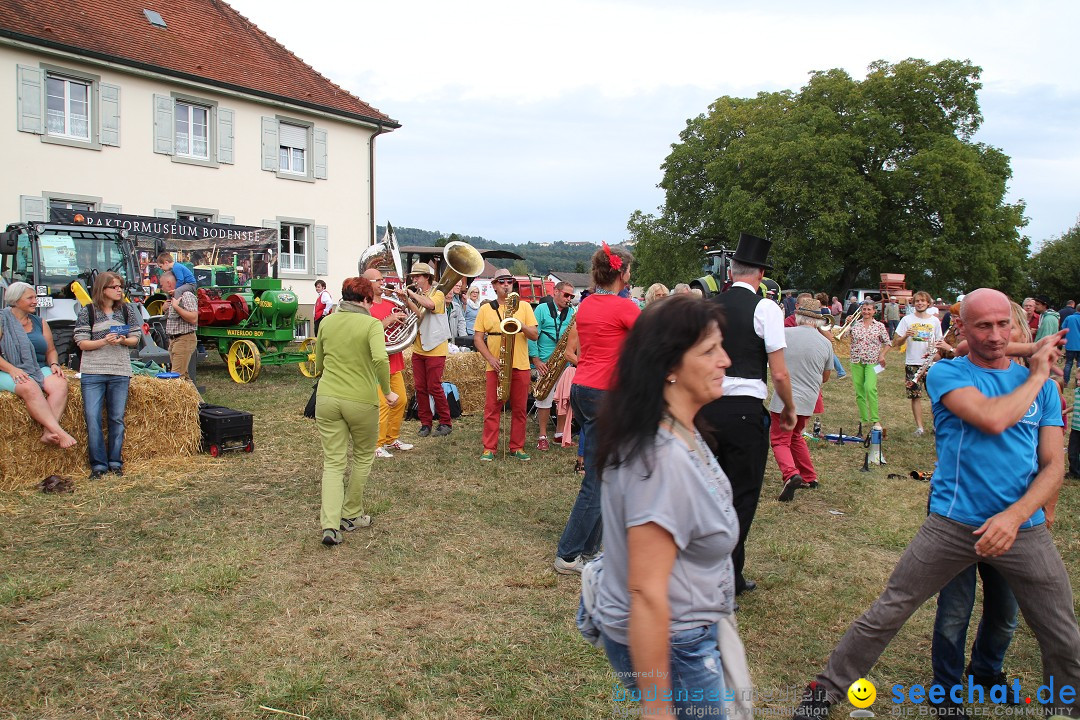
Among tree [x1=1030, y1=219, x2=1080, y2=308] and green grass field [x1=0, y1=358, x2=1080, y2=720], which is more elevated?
tree [x1=1030, y1=219, x2=1080, y2=308]

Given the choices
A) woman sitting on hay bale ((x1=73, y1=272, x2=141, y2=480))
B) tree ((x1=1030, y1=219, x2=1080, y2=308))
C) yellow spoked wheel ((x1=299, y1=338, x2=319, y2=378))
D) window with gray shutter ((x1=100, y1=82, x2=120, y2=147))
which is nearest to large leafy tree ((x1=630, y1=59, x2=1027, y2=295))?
tree ((x1=1030, y1=219, x2=1080, y2=308))

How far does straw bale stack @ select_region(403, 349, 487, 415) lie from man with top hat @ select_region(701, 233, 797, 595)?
21.6 ft

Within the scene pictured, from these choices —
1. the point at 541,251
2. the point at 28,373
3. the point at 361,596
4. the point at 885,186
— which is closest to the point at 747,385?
the point at 361,596

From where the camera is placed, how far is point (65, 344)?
1011 cm

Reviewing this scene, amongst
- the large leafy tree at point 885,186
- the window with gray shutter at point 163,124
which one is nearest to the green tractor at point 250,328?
the window with gray shutter at point 163,124

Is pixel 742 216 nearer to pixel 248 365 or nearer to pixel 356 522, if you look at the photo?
pixel 248 365

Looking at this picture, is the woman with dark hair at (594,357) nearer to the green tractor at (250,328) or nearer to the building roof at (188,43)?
the green tractor at (250,328)

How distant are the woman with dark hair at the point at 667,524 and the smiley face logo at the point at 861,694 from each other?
5.04 ft

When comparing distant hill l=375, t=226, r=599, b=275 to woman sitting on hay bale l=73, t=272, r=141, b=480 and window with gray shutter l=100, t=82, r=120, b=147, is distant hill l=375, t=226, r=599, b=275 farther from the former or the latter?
woman sitting on hay bale l=73, t=272, r=141, b=480

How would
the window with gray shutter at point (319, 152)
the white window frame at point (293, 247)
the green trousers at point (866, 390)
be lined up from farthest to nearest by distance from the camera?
the window with gray shutter at point (319, 152) → the white window frame at point (293, 247) → the green trousers at point (866, 390)

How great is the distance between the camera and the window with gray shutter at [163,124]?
18.6m

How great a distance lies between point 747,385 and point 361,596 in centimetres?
245

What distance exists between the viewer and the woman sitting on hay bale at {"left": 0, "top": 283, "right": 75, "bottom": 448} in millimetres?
6246

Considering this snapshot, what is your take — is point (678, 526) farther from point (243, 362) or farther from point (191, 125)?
point (191, 125)
